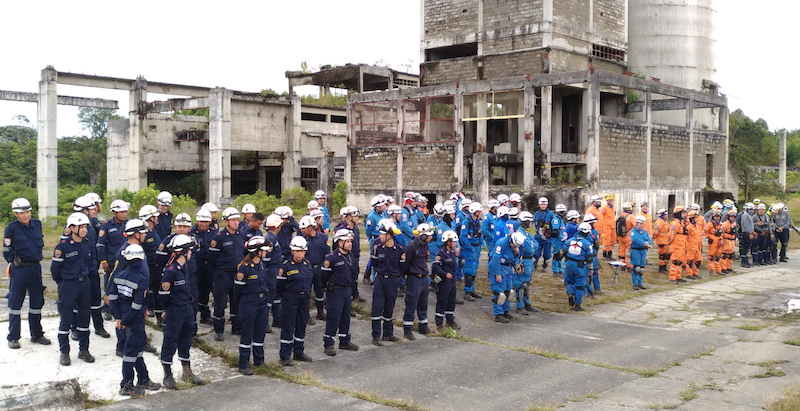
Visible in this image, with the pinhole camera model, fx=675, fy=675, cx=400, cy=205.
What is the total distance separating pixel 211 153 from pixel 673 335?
1199 inches

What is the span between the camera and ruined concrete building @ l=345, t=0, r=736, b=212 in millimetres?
28750

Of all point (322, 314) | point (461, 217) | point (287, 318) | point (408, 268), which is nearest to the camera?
point (287, 318)

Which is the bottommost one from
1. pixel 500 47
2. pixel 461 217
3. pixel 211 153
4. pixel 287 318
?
pixel 287 318

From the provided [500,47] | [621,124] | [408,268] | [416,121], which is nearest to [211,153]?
[416,121]

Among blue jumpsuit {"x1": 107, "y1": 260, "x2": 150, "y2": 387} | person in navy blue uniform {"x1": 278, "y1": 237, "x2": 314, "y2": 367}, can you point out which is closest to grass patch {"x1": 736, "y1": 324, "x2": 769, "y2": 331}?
person in navy blue uniform {"x1": 278, "y1": 237, "x2": 314, "y2": 367}

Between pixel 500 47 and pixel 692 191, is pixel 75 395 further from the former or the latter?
pixel 692 191

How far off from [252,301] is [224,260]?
2.14m

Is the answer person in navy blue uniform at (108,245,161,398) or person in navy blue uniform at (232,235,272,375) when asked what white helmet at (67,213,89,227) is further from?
person in navy blue uniform at (232,235,272,375)

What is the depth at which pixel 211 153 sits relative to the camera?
1484 inches

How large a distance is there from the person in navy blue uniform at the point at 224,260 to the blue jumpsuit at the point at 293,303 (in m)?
1.54

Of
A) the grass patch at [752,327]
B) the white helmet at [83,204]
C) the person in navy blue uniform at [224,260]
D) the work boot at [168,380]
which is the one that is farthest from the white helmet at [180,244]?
the grass patch at [752,327]

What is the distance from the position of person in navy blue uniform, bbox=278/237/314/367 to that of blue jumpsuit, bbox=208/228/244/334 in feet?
5.01

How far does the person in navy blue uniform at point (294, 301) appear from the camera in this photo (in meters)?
9.70

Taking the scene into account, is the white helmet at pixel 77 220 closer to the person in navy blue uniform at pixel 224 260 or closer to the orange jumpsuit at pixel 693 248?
the person in navy blue uniform at pixel 224 260
